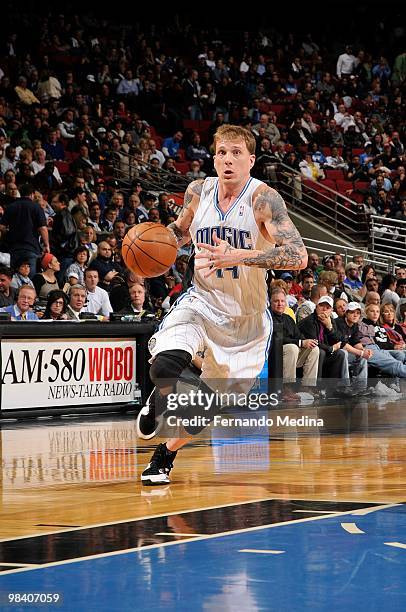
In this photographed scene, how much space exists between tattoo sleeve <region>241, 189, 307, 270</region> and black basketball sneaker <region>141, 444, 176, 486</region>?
134 cm

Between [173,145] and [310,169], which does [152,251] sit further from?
[310,169]

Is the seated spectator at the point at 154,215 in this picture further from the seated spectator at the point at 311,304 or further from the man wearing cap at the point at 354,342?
the man wearing cap at the point at 354,342

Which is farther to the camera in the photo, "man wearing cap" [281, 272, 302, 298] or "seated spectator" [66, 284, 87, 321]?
"man wearing cap" [281, 272, 302, 298]

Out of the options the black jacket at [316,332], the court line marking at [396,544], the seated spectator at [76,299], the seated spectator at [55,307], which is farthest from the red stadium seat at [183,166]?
the court line marking at [396,544]

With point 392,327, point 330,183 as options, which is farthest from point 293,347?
point 330,183

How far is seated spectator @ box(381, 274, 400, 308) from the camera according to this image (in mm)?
17312

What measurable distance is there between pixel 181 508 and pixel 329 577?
1.79 metres

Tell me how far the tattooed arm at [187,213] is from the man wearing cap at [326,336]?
6.95 metres

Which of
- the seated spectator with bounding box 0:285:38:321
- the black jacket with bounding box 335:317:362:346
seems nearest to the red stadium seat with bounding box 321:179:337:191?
the black jacket with bounding box 335:317:362:346

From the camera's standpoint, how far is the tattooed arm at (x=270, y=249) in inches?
242

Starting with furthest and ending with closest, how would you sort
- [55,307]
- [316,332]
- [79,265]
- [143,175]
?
1. [143,175]
2. [316,332]
3. [79,265]
4. [55,307]

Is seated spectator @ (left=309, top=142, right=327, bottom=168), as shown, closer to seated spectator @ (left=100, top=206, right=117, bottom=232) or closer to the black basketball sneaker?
seated spectator @ (left=100, top=206, right=117, bottom=232)

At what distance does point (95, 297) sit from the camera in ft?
42.4

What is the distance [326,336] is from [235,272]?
7.51 m
